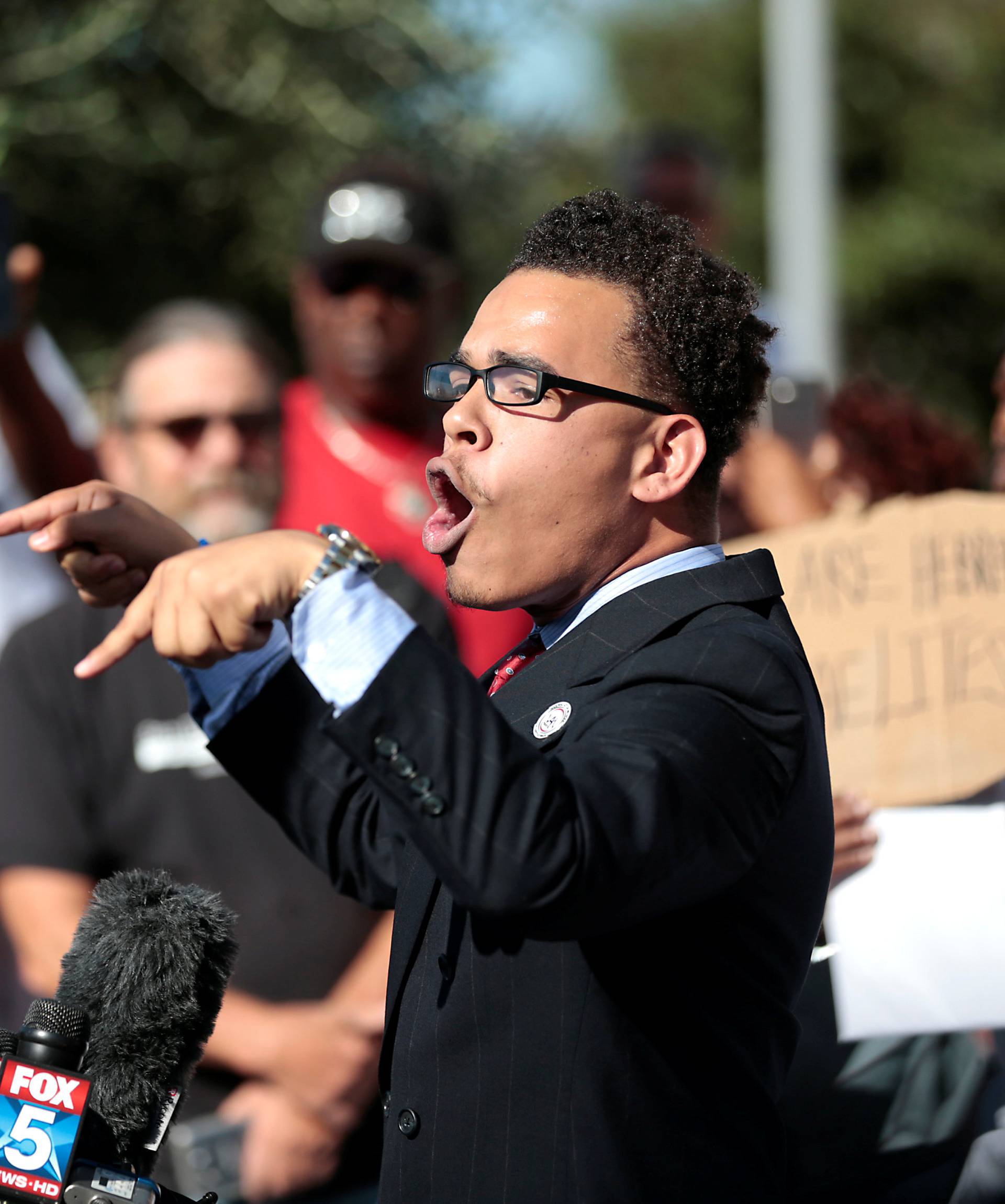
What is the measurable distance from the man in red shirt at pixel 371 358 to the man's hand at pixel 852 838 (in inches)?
67.5

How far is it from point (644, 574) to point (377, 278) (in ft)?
8.46

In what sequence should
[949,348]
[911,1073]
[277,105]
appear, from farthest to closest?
[949,348]
[277,105]
[911,1073]

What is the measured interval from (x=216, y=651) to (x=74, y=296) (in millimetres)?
8228

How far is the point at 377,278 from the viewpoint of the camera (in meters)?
4.21

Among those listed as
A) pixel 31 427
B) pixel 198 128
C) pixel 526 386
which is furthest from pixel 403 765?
pixel 198 128

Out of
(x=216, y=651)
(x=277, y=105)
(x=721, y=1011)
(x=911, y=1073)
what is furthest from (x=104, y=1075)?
(x=277, y=105)

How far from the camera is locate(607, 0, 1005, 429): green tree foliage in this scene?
2077 cm

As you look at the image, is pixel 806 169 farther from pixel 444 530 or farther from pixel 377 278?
pixel 444 530

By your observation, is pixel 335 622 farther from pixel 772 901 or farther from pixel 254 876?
pixel 254 876

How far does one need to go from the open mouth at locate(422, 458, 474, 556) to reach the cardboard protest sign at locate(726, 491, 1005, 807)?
1.06 m

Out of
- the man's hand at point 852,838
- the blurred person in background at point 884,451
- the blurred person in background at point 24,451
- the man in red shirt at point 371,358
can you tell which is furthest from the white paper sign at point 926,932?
the blurred person in background at point 24,451

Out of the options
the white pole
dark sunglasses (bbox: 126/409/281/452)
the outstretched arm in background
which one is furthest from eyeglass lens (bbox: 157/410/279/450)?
the white pole

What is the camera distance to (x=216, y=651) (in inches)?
61.1

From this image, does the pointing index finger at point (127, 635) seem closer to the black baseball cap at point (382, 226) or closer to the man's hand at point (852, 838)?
the man's hand at point (852, 838)
